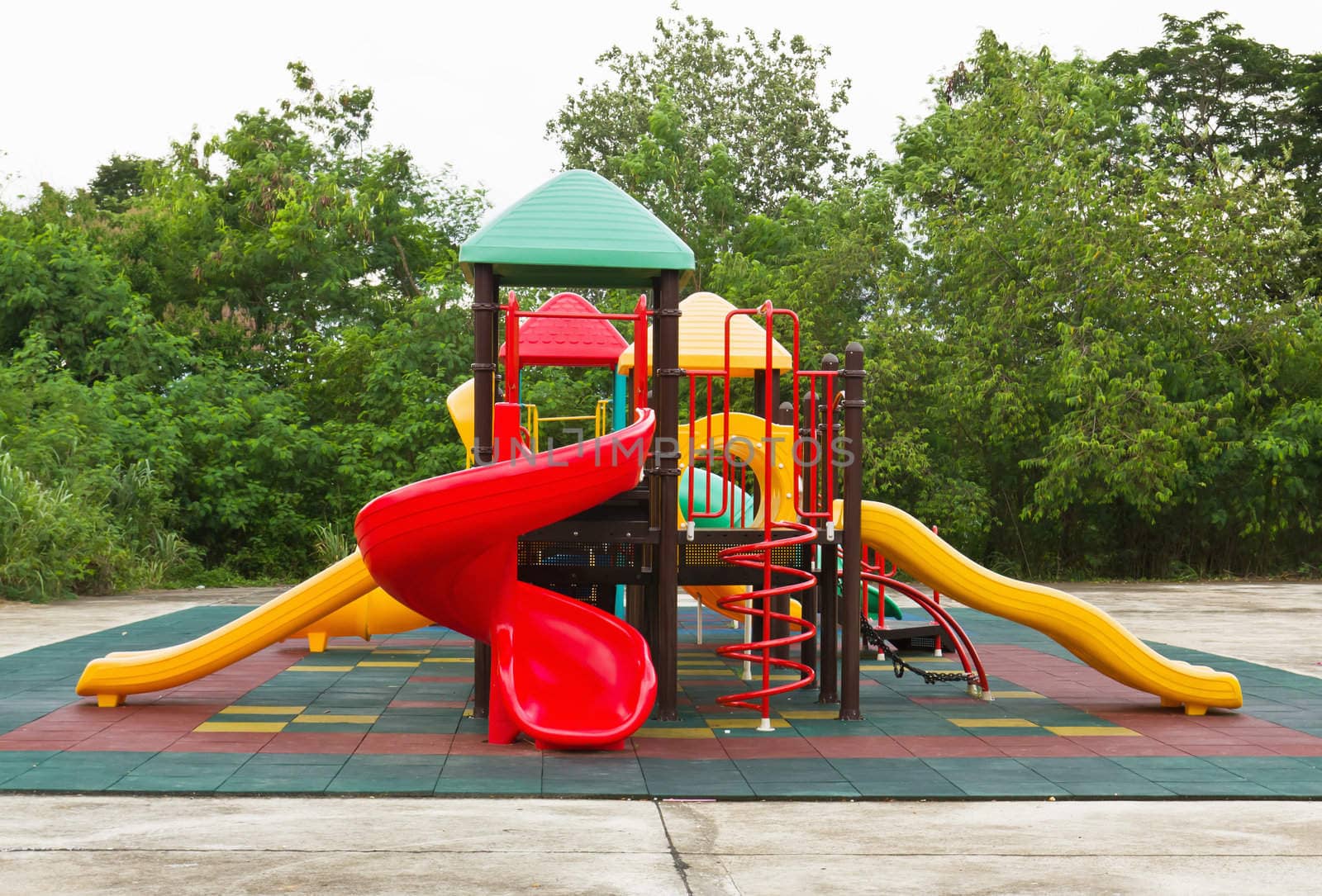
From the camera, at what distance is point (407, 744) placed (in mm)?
6977

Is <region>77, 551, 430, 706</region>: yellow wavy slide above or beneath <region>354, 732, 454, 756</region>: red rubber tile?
above

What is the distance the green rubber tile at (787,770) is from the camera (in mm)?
6176

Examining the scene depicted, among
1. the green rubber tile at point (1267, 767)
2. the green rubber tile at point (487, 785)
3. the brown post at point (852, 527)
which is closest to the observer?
the green rubber tile at point (487, 785)

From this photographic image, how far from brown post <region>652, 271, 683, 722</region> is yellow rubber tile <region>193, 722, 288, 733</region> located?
7.15 ft

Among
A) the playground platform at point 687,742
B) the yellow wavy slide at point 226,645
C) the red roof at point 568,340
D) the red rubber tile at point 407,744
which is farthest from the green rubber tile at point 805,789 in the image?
the red roof at point 568,340

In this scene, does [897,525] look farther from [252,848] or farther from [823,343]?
[823,343]

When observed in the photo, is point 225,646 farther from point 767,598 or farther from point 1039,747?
point 1039,747

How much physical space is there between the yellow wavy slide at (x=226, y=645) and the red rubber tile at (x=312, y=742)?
4.15 feet

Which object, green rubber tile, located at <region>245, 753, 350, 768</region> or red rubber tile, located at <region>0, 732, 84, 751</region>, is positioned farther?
red rubber tile, located at <region>0, 732, 84, 751</region>

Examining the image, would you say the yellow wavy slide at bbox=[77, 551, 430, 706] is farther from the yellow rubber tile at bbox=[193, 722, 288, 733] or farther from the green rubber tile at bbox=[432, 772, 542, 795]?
the green rubber tile at bbox=[432, 772, 542, 795]

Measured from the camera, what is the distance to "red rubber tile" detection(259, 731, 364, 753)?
673 centimetres

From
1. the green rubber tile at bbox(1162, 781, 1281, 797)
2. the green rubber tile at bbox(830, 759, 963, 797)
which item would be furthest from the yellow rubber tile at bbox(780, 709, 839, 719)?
the green rubber tile at bbox(1162, 781, 1281, 797)

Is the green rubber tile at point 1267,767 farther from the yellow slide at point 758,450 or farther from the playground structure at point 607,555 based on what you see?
the yellow slide at point 758,450

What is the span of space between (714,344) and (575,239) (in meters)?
3.57
